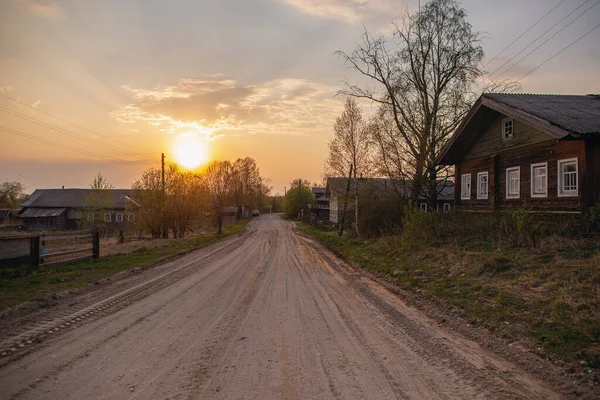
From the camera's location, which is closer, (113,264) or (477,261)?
(477,261)

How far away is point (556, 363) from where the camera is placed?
5016 millimetres

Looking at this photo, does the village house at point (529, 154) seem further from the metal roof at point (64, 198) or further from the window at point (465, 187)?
the metal roof at point (64, 198)

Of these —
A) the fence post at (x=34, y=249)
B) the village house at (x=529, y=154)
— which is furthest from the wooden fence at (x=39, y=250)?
the village house at (x=529, y=154)

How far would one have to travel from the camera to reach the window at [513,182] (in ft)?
60.2

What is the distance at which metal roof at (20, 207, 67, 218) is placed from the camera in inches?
2445

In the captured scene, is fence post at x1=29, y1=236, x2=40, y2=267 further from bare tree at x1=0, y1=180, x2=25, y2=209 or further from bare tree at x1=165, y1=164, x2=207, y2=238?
bare tree at x1=0, y1=180, x2=25, y2=209

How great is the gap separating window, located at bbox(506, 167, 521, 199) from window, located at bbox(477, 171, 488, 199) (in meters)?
1.91

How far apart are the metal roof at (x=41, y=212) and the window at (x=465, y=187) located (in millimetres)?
60809

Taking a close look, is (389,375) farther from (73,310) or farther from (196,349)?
(73,310)

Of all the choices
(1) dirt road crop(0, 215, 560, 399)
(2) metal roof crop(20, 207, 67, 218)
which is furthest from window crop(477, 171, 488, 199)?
(2) metal roof crop(20, 207, 67, 218)

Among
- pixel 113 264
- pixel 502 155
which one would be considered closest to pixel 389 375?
pixel 113 264

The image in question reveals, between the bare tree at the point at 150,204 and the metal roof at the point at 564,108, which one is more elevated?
the metal roof at the point at 564,108

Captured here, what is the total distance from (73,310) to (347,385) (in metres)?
6.05

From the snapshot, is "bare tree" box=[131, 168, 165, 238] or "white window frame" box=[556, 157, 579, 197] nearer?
"white window frame" box=[556, 157, 579, 197]
